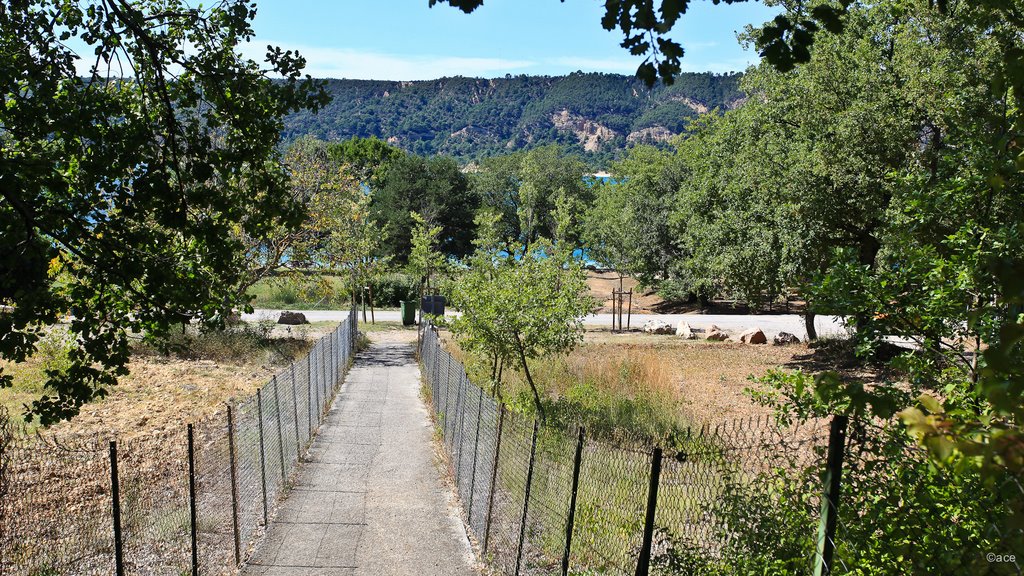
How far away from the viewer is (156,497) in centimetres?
872

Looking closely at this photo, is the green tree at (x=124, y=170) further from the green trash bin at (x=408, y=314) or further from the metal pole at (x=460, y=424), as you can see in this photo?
the green trash bin at (x=408, y=314)

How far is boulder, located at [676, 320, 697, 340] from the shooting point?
29.7 metres

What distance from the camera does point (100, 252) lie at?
6.87 metres

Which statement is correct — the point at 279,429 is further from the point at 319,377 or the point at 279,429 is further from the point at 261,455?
the point at 319,377

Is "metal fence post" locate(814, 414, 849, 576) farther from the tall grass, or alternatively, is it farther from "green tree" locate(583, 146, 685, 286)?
"green tree" locate(583, 146, 685, 286)

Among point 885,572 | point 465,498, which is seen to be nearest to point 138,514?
point 465,498

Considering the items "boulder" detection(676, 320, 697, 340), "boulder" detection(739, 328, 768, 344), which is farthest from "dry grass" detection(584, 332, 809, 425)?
"boulder" detection(739, 328, 768, 344)

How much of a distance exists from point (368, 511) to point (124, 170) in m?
4.44

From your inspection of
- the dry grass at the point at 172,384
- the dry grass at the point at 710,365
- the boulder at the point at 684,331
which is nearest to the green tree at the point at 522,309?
the dry grass at the point at 710,365

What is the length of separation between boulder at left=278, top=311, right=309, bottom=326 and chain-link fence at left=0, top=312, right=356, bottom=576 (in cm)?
1941

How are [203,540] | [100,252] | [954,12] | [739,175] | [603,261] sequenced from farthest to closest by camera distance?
[603,261] → [739,175] → [954,12] → [203,540] → [100,252]

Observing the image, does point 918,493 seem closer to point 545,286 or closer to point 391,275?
point 545,286

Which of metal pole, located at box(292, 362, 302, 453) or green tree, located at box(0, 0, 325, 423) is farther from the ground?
green tree, located at box(0, 0, 325, 423)

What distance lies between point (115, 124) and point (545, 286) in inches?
323
